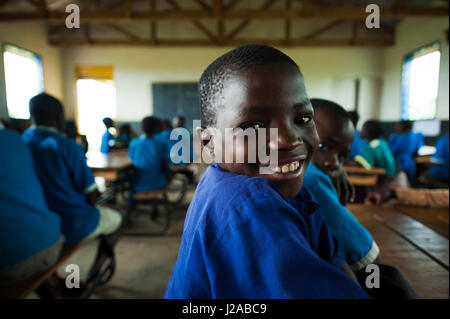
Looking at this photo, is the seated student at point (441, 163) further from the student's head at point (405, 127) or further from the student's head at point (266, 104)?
the student's head at point (266, 104)

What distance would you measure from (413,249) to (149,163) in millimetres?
2539

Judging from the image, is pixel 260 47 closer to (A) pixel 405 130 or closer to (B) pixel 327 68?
(A) pixel 405 130

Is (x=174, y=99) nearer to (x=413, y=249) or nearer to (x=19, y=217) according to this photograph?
(x=19, y=217)

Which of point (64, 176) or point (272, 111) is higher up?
point (272, 111)

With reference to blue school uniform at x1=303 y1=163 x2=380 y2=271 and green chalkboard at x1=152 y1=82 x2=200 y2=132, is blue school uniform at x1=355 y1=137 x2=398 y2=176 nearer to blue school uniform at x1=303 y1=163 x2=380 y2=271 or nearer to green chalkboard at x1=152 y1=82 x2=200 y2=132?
blue school uniform at x1=303 y1=163 x2=380 y2=271

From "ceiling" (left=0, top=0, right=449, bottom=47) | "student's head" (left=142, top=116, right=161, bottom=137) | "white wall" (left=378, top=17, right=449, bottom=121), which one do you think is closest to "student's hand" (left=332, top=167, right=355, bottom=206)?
"student's head" (left=142, top=116, right=161, bottom=137)

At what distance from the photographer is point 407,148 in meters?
4.12

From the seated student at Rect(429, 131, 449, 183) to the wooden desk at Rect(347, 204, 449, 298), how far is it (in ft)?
10.1

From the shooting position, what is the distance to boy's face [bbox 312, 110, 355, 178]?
0.86 meters

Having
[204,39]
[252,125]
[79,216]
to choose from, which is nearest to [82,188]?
[79,216]

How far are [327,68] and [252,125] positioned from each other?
764cm

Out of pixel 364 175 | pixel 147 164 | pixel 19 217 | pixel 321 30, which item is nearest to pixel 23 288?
pixel 19 217

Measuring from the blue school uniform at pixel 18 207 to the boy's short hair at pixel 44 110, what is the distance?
47 centimetres

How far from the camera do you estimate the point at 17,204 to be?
42.9 inches
